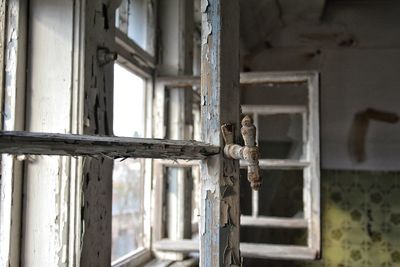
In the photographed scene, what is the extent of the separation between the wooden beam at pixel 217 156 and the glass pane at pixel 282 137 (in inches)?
97.1

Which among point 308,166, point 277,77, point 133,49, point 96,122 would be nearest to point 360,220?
point 308,166

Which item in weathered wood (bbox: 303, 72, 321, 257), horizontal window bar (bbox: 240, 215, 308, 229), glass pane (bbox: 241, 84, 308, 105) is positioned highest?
glass pane (bbox: 241, 84, 308, 105)

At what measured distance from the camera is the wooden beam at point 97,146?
1.74 feet

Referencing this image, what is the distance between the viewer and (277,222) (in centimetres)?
175

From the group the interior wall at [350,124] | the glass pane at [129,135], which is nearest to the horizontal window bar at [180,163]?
the glass pane at [129,135]

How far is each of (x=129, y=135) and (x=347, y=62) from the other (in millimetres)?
2121

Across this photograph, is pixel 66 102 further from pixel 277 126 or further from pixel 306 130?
pixel 277 126

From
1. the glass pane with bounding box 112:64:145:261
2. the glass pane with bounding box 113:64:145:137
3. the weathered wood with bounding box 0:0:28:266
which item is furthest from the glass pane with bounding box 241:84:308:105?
the weathered wood with bounding box 0:0:28:266

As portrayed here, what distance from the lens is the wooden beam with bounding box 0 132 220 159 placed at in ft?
1.74

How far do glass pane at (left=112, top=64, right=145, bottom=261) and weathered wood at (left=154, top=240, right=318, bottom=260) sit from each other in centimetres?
13

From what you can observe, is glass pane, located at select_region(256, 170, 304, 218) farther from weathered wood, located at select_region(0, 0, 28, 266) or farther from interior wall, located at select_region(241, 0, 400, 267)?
weathered wood, located at select_region(0, 0, 28, 266)

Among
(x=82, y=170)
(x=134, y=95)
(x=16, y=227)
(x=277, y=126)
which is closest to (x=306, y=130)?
(x=134, y=95)

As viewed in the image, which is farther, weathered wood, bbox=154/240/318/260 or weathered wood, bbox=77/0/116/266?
weathered wood, bbox=154/240/318/260

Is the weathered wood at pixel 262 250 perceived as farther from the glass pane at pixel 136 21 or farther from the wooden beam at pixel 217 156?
the wooden beam at pixel 217 156
